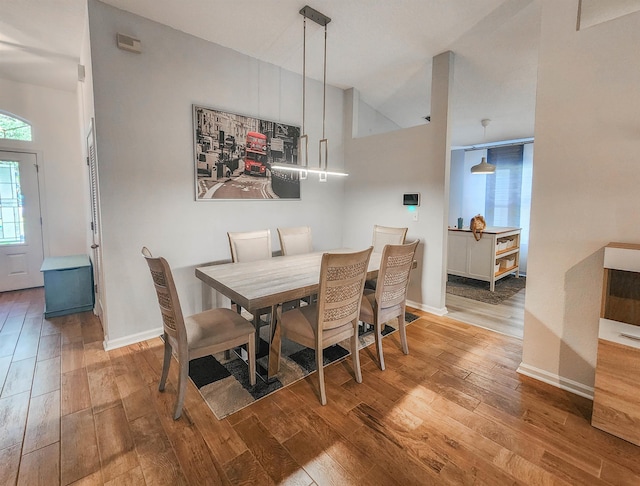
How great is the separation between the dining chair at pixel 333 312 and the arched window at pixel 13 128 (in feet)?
16.0

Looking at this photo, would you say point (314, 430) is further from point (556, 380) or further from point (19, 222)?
point (19, 222)

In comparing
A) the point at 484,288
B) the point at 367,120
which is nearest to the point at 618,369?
the point at 484,288

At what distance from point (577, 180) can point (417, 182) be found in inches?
70.8

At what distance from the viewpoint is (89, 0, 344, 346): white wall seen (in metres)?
2.70

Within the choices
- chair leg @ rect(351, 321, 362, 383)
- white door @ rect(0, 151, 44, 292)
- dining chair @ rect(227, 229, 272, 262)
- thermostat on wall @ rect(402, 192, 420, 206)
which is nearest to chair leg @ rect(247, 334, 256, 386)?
chair leg @ rect(351, 321, 362, 383)

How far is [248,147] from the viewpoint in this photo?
3.57m

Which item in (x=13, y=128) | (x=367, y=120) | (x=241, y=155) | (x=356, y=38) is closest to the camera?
(x=356, y=38)

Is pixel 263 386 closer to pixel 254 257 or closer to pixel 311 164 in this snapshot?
pixel 254 257

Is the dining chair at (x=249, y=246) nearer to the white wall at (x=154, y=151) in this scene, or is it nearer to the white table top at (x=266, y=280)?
the white table top at (x=266, y=280)

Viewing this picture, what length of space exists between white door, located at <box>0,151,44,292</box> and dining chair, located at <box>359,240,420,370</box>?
502 cm

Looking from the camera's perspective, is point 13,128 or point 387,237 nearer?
point 387,237

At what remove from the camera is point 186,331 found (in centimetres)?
203

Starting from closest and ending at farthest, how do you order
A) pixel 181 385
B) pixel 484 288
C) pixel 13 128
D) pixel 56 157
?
pixel 181 385
pixel 13 128
pixel 56 157
pixel 484 288

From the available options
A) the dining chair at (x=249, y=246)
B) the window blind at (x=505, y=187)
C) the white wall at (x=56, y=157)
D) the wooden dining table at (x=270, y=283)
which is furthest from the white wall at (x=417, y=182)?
the white wall at (x=56, y=157)
